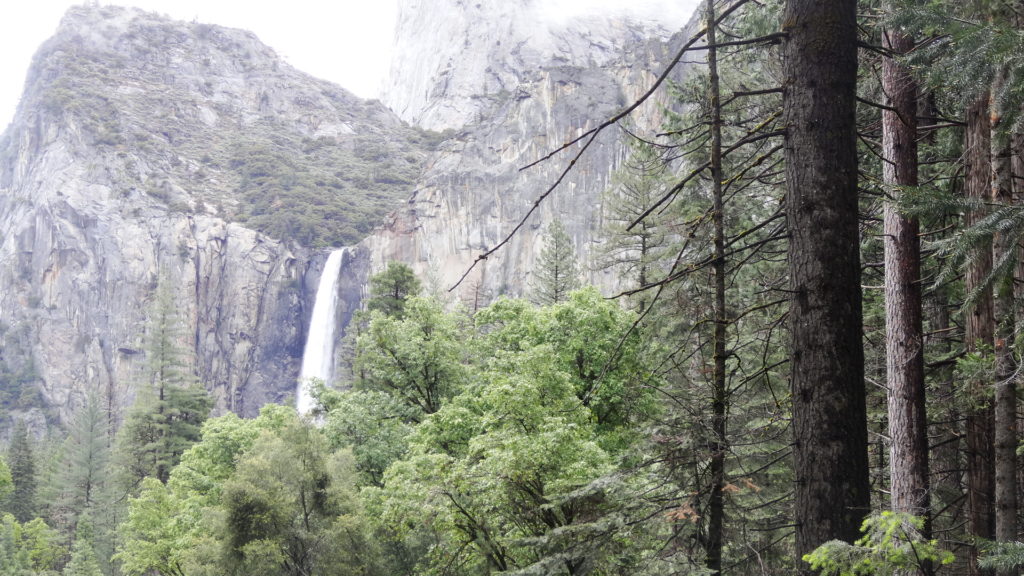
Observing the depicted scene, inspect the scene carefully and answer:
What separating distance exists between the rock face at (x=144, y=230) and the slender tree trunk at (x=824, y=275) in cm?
6872

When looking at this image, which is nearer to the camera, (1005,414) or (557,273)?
(1005,414)

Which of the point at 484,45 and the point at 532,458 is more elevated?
the point at 484,45

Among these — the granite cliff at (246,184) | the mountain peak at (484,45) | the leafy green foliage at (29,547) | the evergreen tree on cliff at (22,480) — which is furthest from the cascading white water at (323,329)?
the mountain peak at (484,45)

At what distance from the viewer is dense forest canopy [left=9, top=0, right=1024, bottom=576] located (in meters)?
2.82

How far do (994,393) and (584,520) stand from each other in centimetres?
372

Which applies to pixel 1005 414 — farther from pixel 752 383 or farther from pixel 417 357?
pixel 417 357

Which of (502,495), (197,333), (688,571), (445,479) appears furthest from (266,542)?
(197,333)

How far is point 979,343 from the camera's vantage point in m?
5.68

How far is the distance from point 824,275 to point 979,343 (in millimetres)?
3996

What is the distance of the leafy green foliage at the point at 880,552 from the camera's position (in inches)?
95.8

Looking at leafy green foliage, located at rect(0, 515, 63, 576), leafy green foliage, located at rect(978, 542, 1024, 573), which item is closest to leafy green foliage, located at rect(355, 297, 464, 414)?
leafy green foliage, located at rect(978, 542, 1024, 573)

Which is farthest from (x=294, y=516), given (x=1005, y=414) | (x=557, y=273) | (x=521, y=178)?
(x=521, y=178)

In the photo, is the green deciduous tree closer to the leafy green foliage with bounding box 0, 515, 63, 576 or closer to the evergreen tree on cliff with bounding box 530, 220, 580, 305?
the evergreen tree on cliff with bounding box 530, 220, 580, 305

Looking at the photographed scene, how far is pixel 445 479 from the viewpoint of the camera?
10336 millimetres
